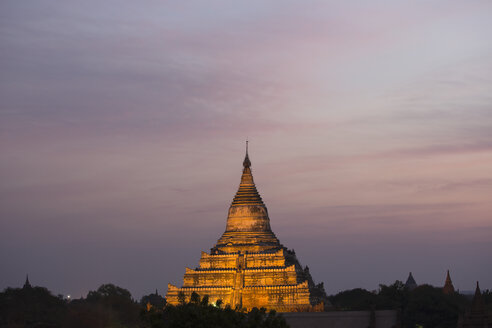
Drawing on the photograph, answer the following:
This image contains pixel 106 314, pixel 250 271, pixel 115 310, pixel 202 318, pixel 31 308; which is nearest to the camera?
pixel 202 318

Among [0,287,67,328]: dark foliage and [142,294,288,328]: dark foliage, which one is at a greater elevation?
[0,287,67,328]: dark foliage

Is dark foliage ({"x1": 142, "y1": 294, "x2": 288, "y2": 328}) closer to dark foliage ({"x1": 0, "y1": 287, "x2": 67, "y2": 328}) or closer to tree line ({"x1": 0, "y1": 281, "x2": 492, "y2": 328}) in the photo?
tree line ({"x1": 0, "y1": 281, "x2": 492, "y2": 328})

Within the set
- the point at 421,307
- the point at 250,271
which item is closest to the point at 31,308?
the point at 250,271

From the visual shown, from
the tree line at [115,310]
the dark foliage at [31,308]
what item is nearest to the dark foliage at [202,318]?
the tree line at [115,310]

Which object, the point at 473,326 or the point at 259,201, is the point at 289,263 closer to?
the point at 259,201

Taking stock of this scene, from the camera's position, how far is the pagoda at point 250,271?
112m

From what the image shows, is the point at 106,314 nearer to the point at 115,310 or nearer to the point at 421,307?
the point at 115,310

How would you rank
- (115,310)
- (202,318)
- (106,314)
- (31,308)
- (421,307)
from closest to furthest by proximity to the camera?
(202,318) → (106,314) → (31,308) → (115,310) → (421,307)

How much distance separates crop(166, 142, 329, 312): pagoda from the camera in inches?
4409

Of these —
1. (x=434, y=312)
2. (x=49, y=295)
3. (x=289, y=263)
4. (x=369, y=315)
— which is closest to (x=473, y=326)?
(x=369, y=315)

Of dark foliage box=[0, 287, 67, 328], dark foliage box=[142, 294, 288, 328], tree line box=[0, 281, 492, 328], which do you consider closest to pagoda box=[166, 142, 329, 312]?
tree line box=[0, 281, 492, 328]

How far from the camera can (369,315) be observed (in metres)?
105

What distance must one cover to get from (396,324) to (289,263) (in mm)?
18923

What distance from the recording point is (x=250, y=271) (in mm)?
115312
